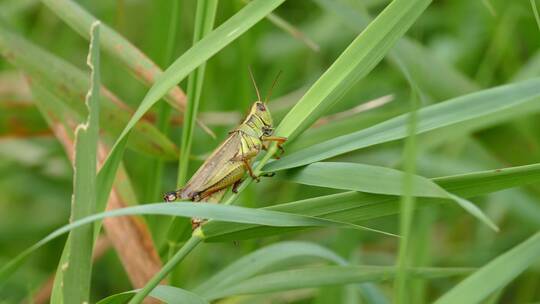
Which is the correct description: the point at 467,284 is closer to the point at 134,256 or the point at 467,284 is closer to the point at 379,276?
the point at 379,276

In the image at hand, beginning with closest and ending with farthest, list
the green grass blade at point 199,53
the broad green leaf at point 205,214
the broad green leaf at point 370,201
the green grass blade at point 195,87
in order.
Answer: the broad green leaf at point 205,214
the broad green leaf at point 370,201
the green grass blade at point 199,53
the green grass blade at point 195,87

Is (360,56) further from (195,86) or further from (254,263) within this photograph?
(254,263)

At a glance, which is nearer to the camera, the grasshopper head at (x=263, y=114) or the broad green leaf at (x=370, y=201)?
the broad green leaf at (x=370, y=201)

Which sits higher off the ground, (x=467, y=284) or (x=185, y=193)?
(x=185, y=193)

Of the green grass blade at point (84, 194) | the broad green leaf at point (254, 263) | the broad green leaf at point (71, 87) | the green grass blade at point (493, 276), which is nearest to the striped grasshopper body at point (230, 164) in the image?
the broad green leaf at point (254, 263)

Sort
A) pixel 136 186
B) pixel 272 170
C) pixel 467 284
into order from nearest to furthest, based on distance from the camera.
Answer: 1. pixel 467 284
2. pixel 272 170
3. pixel 136 186

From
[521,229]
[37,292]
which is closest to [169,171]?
[37,292]

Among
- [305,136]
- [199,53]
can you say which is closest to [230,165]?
[199,53]

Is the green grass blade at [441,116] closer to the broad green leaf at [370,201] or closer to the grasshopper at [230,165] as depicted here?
the broad green leaf at [370,201]

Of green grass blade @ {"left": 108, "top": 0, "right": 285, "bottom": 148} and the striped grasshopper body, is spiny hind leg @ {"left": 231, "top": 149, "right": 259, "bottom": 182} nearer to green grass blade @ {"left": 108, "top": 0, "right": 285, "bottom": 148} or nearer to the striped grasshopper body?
the striped grasshopper body
